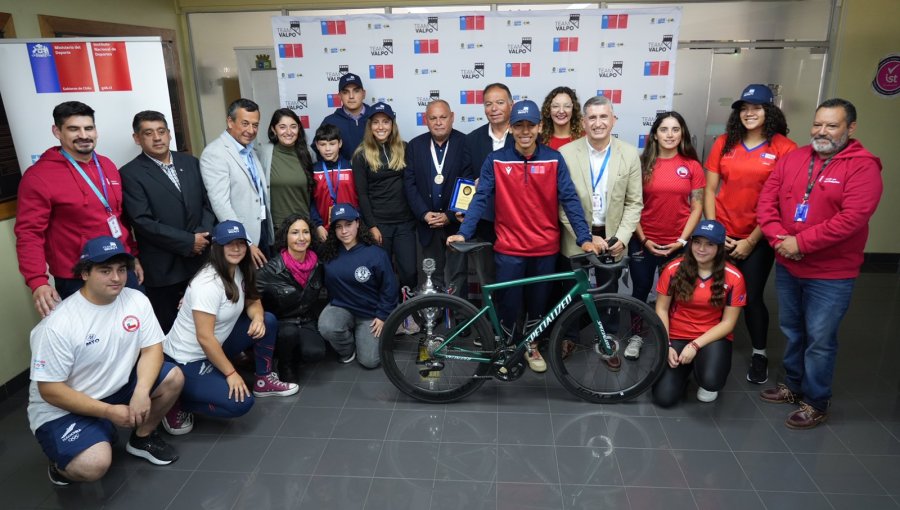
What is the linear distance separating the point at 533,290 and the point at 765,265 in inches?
50.3

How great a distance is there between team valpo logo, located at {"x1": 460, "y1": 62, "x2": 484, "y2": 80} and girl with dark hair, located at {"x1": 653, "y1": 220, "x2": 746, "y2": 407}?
2131 millimetres

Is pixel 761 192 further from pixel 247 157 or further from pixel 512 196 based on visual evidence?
pixel 247 157

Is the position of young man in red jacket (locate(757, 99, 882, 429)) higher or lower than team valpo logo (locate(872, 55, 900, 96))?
lower

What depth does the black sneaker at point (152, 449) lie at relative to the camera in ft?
8.29

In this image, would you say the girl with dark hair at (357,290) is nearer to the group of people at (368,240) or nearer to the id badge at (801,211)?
the group of people at (368,240)

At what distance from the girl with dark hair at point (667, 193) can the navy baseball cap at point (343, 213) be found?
1.68 m

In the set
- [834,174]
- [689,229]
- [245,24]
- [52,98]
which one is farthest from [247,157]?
[834,174]

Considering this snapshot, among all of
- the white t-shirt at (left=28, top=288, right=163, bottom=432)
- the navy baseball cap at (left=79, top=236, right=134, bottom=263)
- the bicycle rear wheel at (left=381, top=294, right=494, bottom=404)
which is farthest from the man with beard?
the bicycle rear wheel at (left=381, top=294, right=494, bottom=404)

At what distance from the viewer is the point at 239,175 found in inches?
129

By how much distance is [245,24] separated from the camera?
4922mm

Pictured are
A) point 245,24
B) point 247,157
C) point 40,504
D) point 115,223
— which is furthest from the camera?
point 245,24

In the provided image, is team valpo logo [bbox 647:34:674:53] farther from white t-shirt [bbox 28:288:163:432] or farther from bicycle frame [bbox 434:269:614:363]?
white t-shirt [bbox 28:288:163:432]

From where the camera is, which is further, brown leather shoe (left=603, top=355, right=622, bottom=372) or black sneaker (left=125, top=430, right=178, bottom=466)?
brown leather shoe (left=603, top=355, right=622, bottom=372)

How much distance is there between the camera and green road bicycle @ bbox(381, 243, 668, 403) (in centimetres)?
279
